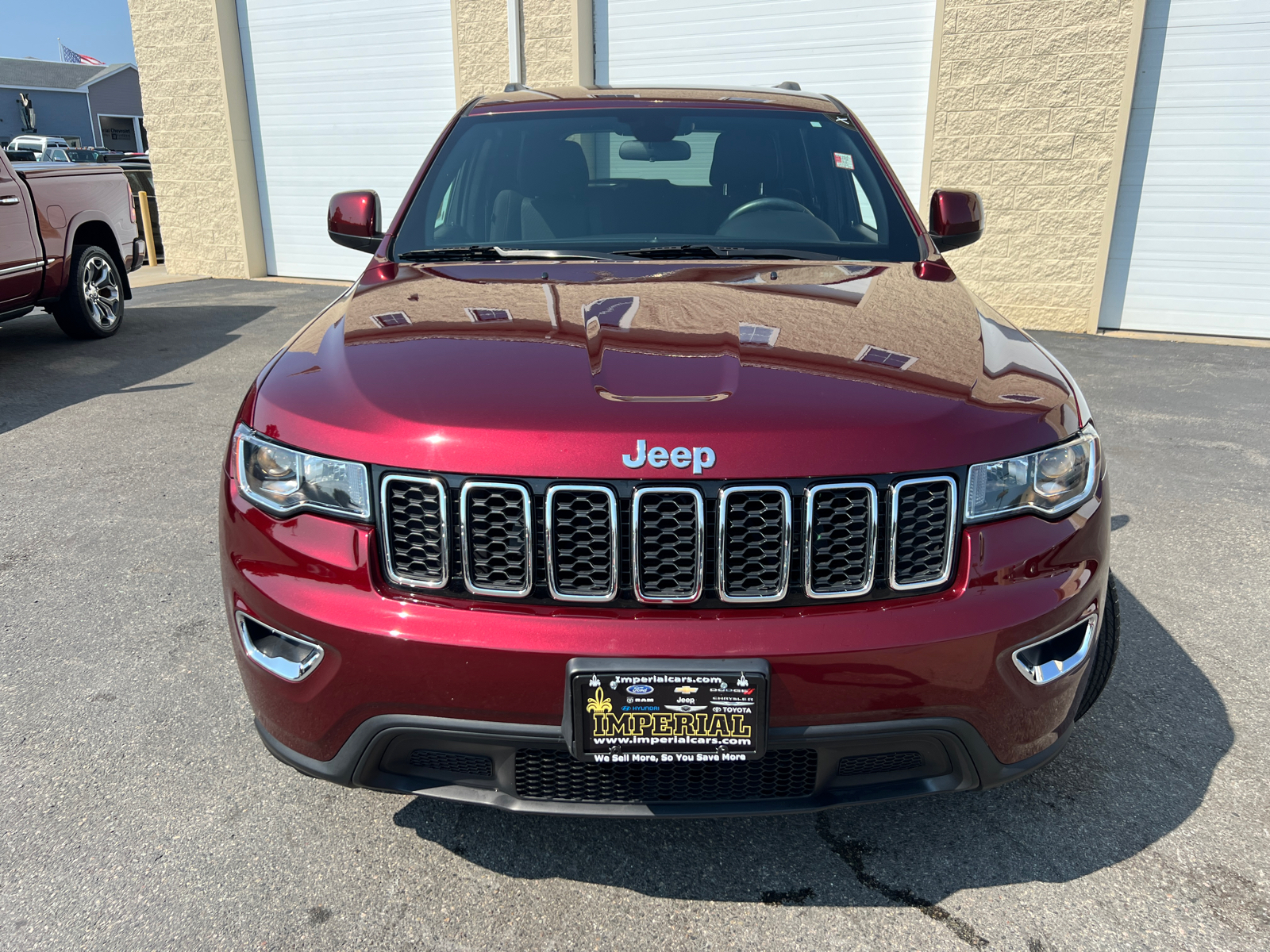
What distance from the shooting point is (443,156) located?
322 centimetres

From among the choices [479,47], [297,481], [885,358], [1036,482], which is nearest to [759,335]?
[885,358]

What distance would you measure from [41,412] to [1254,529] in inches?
271

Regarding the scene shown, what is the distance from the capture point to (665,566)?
172cm

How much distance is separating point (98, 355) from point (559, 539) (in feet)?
24.8

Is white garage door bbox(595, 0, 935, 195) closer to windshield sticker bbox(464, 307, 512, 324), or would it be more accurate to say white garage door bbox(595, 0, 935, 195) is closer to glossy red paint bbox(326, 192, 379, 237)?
glossy red paint bbox(326, 192, 379, 237)

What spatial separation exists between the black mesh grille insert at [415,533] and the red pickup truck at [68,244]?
6531mm

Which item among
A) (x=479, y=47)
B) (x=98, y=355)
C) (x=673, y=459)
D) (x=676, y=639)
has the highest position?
(x=479, y=47)

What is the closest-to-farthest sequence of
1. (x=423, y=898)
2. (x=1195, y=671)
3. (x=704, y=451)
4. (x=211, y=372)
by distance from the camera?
(x=704, y=451), (x=423, y=898), (x=1195, y=671), (x=211, y=372)

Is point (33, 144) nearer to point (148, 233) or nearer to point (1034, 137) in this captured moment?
point (148, 233)

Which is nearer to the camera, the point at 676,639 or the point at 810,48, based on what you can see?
the point at 676,639

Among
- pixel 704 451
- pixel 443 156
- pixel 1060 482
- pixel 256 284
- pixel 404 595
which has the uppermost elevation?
pixel 443 156

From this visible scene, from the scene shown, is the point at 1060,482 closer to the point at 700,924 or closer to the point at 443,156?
the point at 700,924

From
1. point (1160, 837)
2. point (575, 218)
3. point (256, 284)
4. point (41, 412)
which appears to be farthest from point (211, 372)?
point (1160, 837)

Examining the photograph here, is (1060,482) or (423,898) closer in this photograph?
(1060,482)
